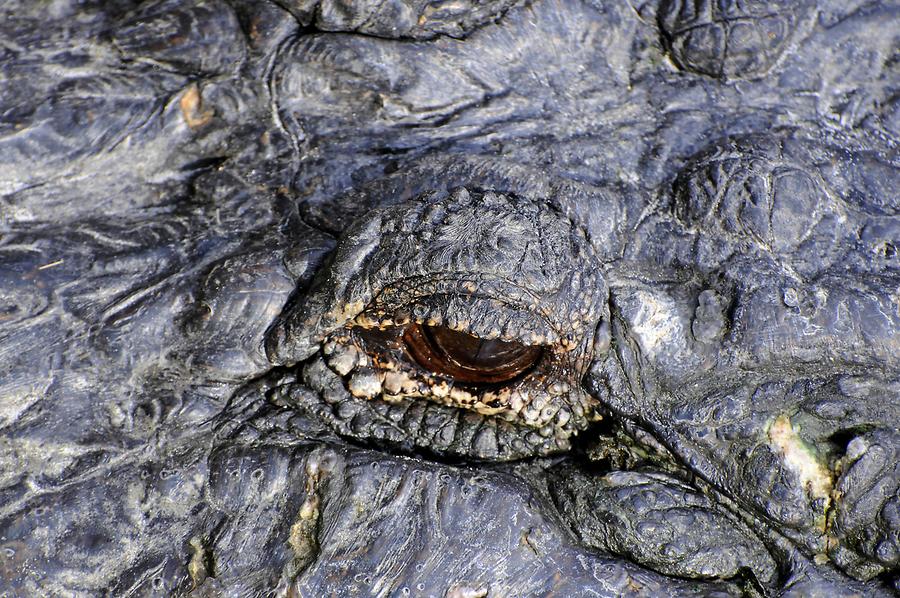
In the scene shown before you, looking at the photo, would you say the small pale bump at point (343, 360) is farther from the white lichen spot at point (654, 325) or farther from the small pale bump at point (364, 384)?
the white lichen spot at point (654, 325)

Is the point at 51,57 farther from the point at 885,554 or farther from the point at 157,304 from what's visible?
A: the point at 885,554

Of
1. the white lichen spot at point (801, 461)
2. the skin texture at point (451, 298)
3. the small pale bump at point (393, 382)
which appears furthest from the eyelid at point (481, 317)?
the white lichen spot at point (801, 461)

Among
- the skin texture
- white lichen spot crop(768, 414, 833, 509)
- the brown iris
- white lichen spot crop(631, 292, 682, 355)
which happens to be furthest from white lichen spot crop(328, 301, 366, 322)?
white lichen spot crop(768, 414, 833, 509)

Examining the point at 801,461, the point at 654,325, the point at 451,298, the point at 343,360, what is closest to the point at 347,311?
the point at 343,360

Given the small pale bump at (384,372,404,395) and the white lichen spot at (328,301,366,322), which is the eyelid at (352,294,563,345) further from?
the small pale bump at (384,372,404,395)

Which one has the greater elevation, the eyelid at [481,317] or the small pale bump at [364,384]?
the eyelid at [481,317]

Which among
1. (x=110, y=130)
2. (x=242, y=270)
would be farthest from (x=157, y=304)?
(x=110, y=130)
